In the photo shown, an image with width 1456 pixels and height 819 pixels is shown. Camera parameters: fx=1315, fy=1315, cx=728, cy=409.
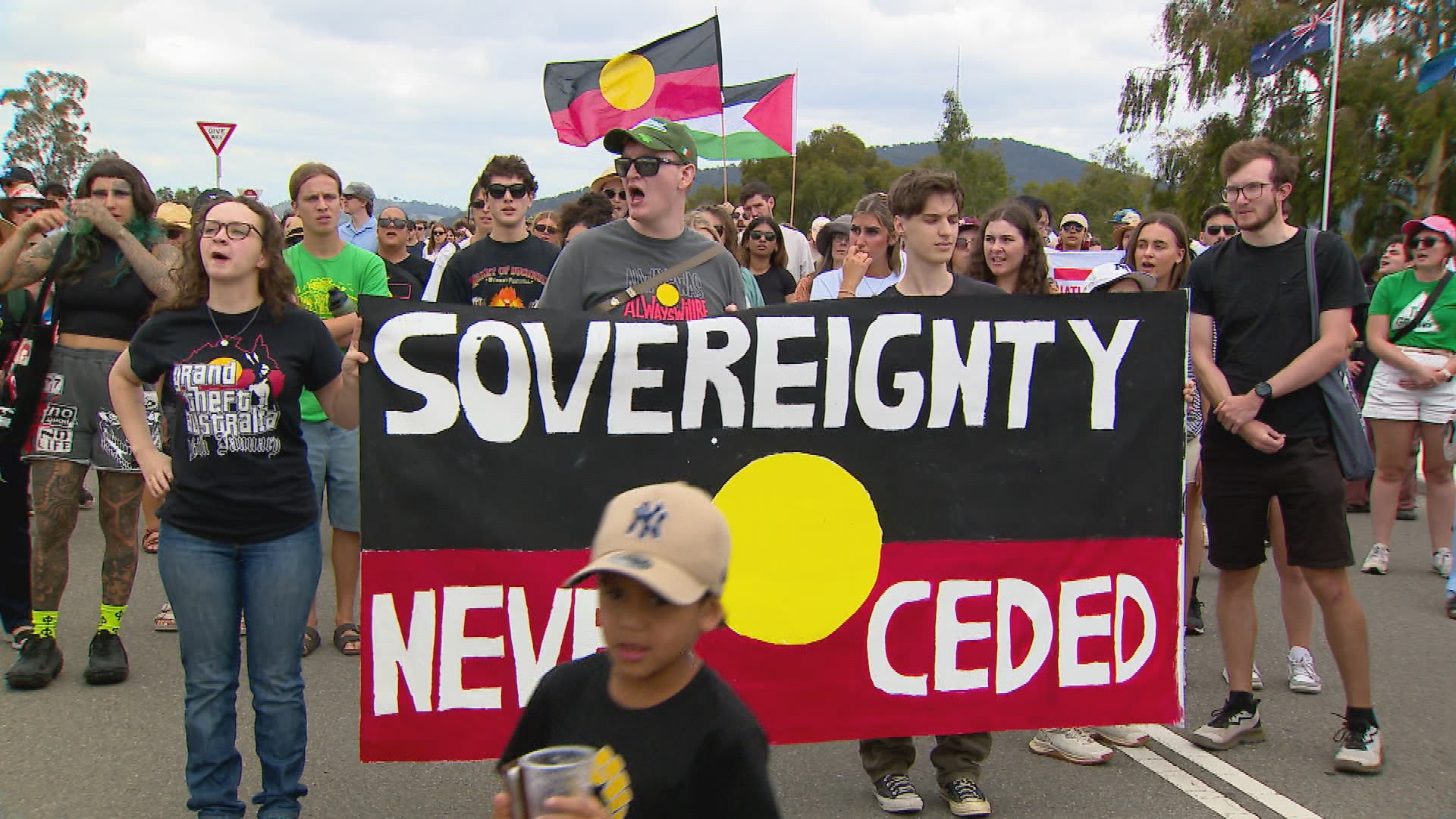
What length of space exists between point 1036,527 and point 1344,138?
3557 centimetres

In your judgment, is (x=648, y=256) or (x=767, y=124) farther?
(x=767, y=124)

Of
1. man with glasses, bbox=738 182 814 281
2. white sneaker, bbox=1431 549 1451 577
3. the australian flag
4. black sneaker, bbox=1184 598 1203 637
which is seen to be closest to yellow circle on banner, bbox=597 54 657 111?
man with glasses, bbox=738 182 814 281

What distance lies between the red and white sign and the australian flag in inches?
567

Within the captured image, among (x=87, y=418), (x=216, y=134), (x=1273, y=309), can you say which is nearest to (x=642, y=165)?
(x=1273, y=309)

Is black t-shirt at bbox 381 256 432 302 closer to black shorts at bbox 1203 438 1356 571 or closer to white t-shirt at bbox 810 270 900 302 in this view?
white t-shirt at bbox 810 270 900 302

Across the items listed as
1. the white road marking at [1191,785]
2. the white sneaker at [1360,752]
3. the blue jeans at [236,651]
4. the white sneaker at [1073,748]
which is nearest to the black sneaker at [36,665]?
the blue jeans at [236,651]

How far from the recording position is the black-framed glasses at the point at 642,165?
427 centimetres

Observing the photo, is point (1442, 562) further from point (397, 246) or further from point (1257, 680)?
point (397, 246)

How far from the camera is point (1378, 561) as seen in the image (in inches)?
322

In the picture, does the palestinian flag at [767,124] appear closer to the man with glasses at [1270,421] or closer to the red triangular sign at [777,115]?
the red triangular sign at [777,115]

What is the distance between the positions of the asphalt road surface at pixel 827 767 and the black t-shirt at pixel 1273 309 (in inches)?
48.0

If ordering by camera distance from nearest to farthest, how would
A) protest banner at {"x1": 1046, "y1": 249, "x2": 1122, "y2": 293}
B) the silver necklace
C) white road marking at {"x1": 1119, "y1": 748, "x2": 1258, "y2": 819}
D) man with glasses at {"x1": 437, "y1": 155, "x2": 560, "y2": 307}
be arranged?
the silver necklace < white road marking at {"x1": 1119, "y1": 748, "x2": 1258, "y2": 819} < man with glasses at {"x1": 437, "y1": 155, "x2": 560, "y2": 307} < protest banner at {"x1": 1046, "y1": 249, "x2": 1122, "y2": 293}

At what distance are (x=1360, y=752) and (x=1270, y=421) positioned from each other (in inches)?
48.1

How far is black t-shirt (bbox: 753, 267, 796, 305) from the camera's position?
848 cm
